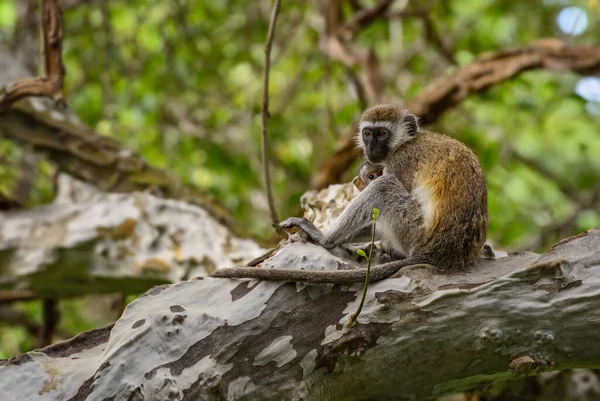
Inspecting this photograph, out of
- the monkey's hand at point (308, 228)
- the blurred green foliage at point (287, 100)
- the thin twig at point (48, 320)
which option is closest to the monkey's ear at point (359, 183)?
the monkey's hand at point (308, 228)

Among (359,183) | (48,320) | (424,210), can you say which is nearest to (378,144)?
(359,183)

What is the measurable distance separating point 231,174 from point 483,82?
2.84 metres

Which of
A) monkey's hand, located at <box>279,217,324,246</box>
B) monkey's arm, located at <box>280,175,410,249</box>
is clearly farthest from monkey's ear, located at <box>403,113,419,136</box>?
monkey's hand, located at <box>279,217,324,246</box>

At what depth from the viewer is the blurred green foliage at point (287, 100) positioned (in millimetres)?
7715

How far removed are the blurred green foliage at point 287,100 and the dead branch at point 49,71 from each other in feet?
6.53

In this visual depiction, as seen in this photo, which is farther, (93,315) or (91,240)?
(93,315)

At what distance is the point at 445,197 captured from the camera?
413 centimetres

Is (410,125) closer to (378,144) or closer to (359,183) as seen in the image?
(378,144)

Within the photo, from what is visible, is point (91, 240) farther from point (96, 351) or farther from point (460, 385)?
point (460, 385)

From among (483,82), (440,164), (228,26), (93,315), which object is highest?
(228,26)

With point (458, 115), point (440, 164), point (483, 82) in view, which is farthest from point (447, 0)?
point (440, 164)

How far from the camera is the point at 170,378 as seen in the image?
287 cm

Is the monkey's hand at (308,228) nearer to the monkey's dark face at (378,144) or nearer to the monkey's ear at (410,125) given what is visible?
the monkey's dark face at (378,144)

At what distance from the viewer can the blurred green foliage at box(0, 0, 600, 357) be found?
7.71 metres
